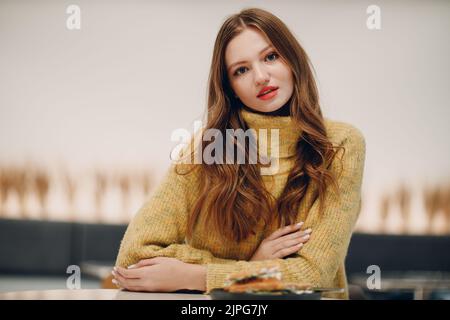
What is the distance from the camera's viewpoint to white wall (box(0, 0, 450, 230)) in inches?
111

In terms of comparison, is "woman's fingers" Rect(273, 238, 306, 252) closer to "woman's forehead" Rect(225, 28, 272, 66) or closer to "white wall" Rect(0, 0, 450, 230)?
"woman's forehead" Rect(225, 28, 272, 66)

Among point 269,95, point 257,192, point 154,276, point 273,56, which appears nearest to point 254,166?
point 257,192

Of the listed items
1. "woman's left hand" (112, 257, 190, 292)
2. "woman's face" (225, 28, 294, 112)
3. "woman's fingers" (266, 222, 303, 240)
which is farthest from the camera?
"woman's face" (225, 28, 294, 112)

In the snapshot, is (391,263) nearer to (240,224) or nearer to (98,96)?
(98,96)

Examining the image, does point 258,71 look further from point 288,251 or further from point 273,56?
point 288,251

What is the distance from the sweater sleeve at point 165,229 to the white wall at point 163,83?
1414 millimetres

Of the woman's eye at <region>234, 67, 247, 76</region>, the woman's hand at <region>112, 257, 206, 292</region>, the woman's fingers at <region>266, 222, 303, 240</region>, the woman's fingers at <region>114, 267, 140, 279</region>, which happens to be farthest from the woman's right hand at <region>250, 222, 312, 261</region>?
the woman's eye at <region>234, 67, 247, 76</region>

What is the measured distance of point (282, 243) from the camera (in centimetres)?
134

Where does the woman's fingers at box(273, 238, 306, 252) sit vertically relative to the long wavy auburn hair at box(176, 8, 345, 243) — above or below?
below

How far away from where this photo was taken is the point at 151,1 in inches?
98.8

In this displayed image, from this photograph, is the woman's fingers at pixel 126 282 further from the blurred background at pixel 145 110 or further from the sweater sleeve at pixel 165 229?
the blurred background at pixel 145 110

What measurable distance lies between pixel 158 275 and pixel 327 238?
0.40 m

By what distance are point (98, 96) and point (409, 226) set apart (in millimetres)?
1886

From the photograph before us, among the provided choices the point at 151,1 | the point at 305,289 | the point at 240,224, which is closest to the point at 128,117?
Answer: the point at 151,1
